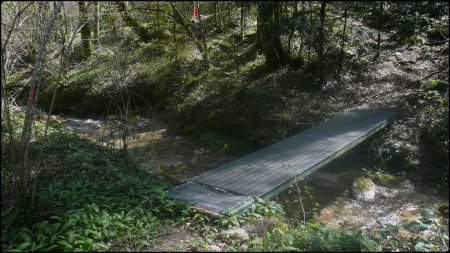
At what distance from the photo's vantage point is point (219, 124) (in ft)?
29.2

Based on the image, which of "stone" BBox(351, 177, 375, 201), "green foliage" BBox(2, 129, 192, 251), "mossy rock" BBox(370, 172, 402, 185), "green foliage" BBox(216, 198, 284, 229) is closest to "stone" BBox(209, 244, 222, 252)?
"green foliage" BBox(216, 198, 284, 229)

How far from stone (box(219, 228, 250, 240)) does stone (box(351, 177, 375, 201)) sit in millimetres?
2825

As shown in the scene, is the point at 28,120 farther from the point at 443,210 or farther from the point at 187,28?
the point at 187,28

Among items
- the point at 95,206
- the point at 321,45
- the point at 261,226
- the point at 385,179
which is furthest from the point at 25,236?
the point at 321,45

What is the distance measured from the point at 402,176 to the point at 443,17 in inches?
154

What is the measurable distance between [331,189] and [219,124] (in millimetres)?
3129

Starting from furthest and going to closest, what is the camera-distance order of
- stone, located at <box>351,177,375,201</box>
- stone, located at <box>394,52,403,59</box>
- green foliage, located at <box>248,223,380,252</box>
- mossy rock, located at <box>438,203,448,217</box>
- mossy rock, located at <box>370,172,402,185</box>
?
stone, located at <box>394,52,403,59</box>
mossy rock, located at <box>370,172,402,185</box>
stone, located at <box>351,177,375,201</box>
mossy rock, located at <box>438,203,448,217</box>
green foliage, located at <box>248,223,380,252</box>

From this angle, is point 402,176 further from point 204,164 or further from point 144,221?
point 144,221

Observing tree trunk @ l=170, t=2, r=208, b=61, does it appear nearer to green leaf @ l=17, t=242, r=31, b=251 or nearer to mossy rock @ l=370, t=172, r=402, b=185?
mossy rock @ l=370, t=172, r=402, b=185

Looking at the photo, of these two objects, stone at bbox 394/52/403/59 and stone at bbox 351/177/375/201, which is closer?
stone at bbox 351/177/375/201

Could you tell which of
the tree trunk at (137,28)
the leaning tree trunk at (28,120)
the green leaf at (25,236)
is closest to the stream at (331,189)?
the leaning tree trunk at (28,120)

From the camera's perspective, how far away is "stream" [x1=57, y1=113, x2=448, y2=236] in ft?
18.8

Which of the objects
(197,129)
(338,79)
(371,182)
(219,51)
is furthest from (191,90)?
(371,182)

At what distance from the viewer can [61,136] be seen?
7105mm
